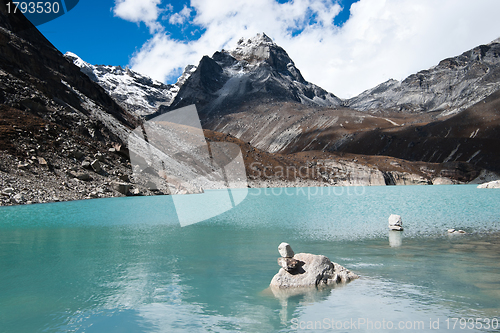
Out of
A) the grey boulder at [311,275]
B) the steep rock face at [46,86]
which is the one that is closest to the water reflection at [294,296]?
the grey boulder at [311,275]

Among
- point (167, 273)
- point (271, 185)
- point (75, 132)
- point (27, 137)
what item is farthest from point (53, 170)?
point (271, 185)

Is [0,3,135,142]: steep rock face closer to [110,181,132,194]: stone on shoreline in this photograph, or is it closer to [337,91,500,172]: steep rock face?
[110,181,132,194]: stone on shoreline

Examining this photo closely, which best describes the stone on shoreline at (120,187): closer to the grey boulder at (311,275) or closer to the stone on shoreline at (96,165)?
the stone on shoreline at (96,165)

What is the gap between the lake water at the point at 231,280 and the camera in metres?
11.8

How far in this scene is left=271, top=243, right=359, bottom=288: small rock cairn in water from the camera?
15414 mm

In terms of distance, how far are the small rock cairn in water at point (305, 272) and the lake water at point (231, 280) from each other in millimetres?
668

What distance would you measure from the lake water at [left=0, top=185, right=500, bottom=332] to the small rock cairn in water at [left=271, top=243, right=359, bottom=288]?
668 mm

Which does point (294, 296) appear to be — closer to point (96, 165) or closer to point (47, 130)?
point (96, 165)

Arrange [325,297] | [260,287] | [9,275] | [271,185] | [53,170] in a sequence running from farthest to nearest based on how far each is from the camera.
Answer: [271,185] < [53,170] < [9,275] < [260,287] < [325,297]

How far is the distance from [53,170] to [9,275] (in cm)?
4371

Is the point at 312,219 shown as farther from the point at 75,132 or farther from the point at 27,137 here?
the point at 75,132

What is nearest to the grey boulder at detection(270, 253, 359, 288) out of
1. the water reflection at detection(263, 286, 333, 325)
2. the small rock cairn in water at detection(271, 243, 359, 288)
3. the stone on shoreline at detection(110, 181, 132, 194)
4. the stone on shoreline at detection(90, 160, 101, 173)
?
the small rock cairn in water at detection(271, 243, 359, 288)

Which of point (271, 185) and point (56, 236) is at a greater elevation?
point (271, 185)

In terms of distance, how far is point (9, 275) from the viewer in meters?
16.7
